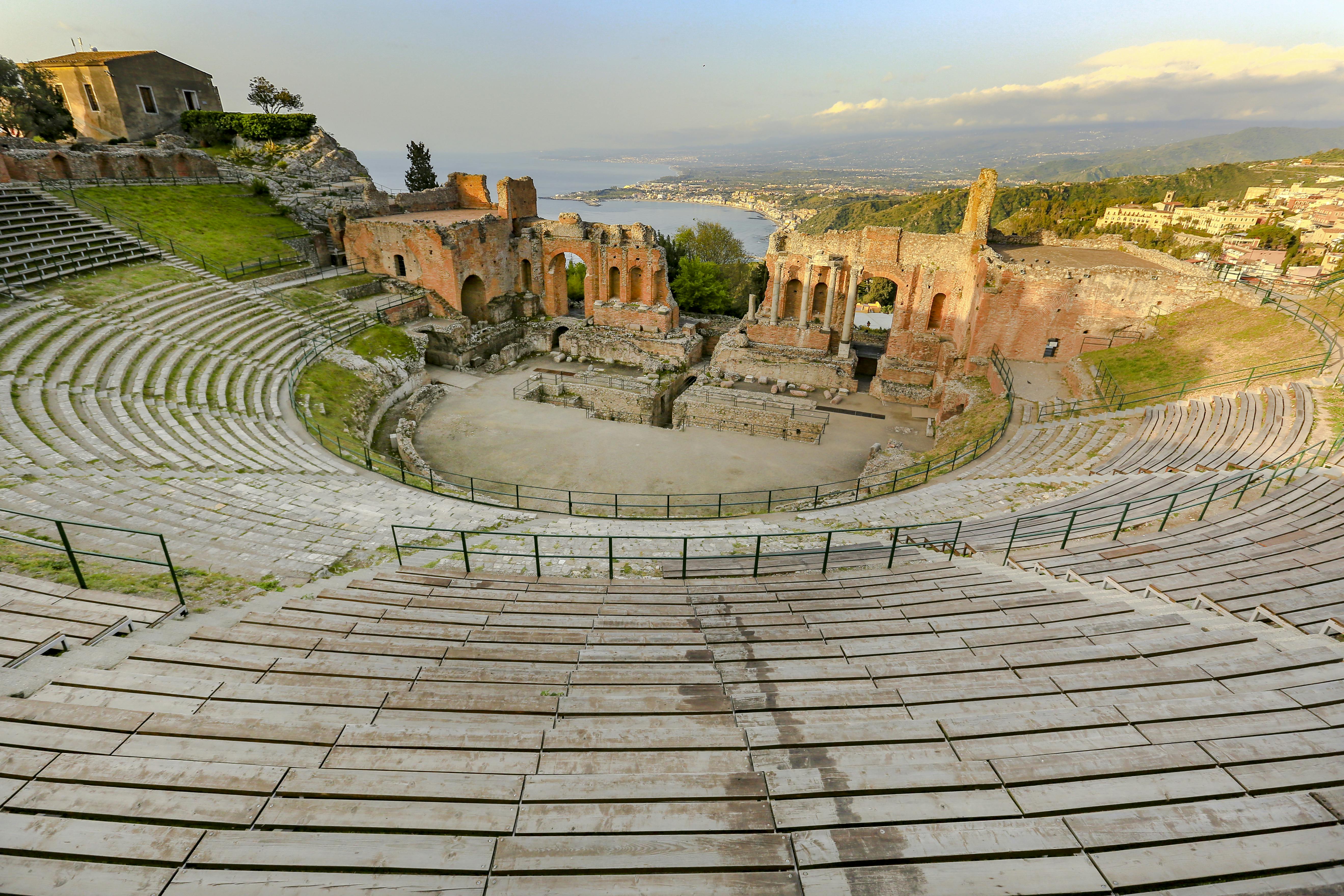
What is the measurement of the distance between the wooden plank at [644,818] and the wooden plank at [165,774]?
6.04 ft

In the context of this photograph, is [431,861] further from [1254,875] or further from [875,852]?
[1254,875]

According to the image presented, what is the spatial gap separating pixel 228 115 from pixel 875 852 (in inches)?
2152

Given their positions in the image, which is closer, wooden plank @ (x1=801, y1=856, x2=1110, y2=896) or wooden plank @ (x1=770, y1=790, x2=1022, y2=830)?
wooden plank @ (x1=801, y1=856, x2=1110, y2=896)

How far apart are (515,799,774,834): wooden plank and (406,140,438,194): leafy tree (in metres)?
51.4

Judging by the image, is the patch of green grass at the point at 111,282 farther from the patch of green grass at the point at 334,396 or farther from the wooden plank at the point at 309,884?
the wooden plank at the point at 309,884

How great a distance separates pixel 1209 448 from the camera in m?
14.8

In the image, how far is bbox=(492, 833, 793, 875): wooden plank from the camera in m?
3.60

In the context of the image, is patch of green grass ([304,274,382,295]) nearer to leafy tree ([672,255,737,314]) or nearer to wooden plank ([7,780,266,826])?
leafy tree ([672,255,737,314])

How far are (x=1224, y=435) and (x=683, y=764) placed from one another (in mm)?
18034

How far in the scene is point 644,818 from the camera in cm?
394

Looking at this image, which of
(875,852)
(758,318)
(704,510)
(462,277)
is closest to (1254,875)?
(875,852)

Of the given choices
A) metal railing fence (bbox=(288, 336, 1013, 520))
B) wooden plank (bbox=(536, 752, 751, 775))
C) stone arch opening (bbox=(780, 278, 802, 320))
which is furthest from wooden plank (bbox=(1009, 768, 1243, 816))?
→ stone arch opening (bbox=(780, 278, 802, 320))

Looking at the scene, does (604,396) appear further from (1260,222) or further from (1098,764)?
(1260,222)

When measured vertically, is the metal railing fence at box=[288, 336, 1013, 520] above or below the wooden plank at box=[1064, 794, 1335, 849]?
below
